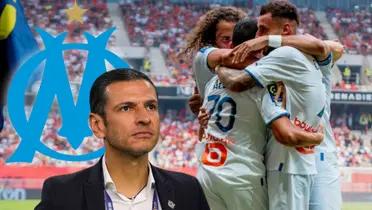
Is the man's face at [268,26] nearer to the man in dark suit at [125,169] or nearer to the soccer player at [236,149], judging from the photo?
the soccer player at [236,149]

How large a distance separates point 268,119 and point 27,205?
6.68 m

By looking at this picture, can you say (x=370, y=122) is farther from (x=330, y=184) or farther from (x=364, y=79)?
(x=330, y=184)

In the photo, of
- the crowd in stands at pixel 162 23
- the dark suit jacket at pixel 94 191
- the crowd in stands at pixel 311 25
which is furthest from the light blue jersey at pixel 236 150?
the crowd in stands at pixel 311 25

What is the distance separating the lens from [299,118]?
6.83ft

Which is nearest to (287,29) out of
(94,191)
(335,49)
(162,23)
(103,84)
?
(335,49)

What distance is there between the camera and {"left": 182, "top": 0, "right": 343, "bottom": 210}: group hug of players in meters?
2.06

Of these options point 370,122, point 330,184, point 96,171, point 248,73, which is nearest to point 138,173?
point 96,171

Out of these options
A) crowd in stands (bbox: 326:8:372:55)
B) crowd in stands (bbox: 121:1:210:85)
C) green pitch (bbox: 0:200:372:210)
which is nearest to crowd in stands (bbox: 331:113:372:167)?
crowd in stands (bbox: 326:8:372:55)

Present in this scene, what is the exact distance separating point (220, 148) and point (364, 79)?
39.9 ft

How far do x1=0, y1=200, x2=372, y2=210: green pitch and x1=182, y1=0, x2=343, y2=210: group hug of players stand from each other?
6031mm

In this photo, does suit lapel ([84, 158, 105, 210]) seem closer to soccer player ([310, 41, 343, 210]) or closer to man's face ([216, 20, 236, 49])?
soccer player ([310, 41, 343, 210])

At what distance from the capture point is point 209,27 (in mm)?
2443

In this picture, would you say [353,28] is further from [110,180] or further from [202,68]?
[110,180]

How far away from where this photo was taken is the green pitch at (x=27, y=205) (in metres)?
7.97
